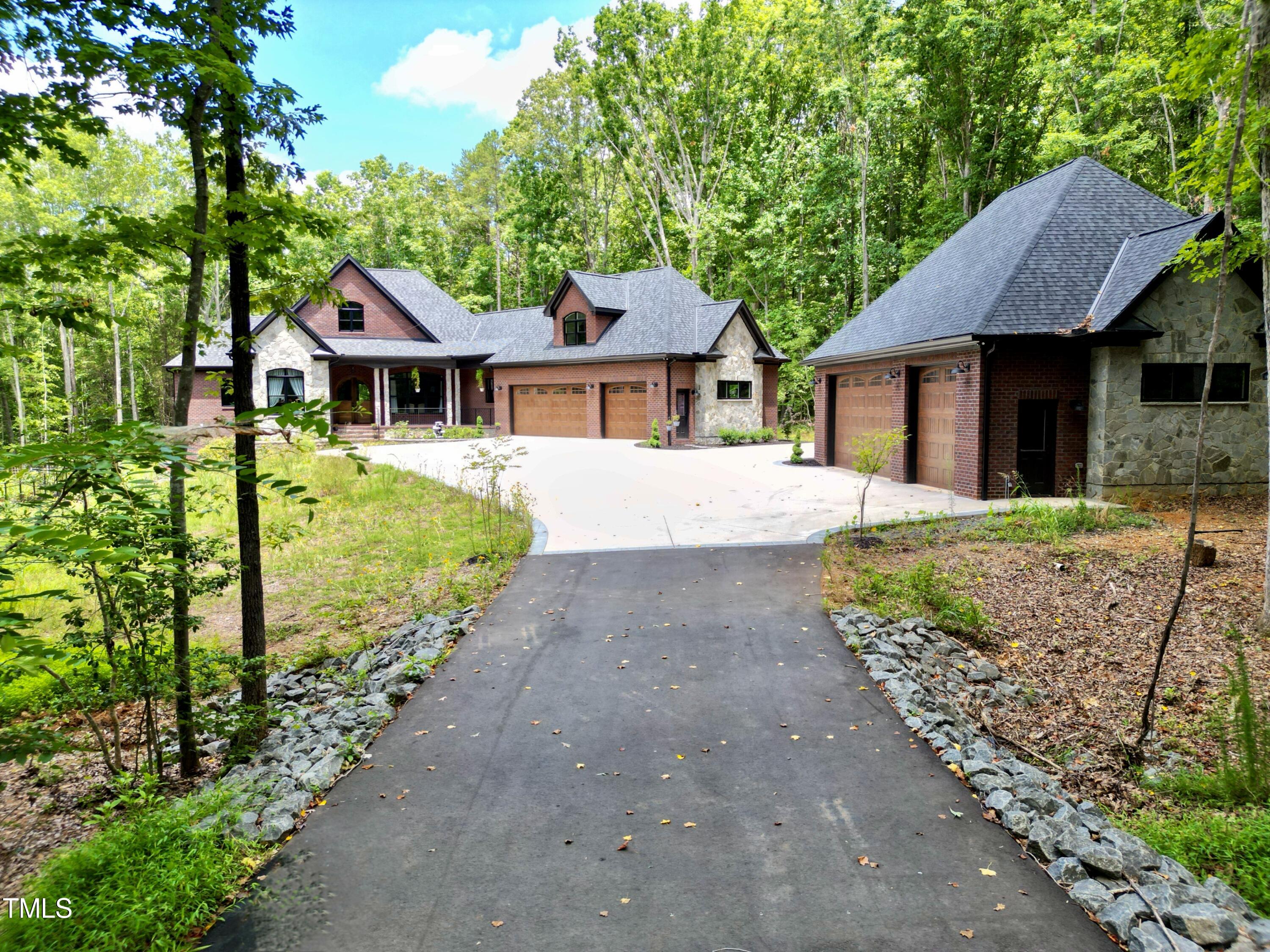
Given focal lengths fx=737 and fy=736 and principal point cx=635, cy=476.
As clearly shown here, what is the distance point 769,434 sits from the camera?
30266 millimetres

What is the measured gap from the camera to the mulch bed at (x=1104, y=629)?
5293mm

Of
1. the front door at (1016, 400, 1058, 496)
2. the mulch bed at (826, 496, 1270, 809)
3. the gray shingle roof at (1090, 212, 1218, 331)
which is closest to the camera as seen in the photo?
the mulch bed at (826, 496, 1270, 809)

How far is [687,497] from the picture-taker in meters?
15.6

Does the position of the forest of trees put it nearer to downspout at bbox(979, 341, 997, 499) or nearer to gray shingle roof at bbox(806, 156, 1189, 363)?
gray shingle roof at bbox(806, 156, 1189, 363)

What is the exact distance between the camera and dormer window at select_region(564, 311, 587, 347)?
3212cm

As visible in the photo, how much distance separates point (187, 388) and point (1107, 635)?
317 inches

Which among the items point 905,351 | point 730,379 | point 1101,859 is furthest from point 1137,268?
point 730,379

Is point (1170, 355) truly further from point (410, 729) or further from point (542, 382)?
point (542, 382)

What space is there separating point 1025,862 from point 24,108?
20.6 feet

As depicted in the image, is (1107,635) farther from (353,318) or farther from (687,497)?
(353,318)

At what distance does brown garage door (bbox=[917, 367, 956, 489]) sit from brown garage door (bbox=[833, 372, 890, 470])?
1101 millimetres

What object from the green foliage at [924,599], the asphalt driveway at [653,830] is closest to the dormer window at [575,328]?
the green foliage at [924,599]

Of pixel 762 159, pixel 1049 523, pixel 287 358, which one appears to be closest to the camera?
pixel 1049 523

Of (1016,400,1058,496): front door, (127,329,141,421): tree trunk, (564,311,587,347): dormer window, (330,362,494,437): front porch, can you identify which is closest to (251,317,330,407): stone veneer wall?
(330,362,494,437): front porch
